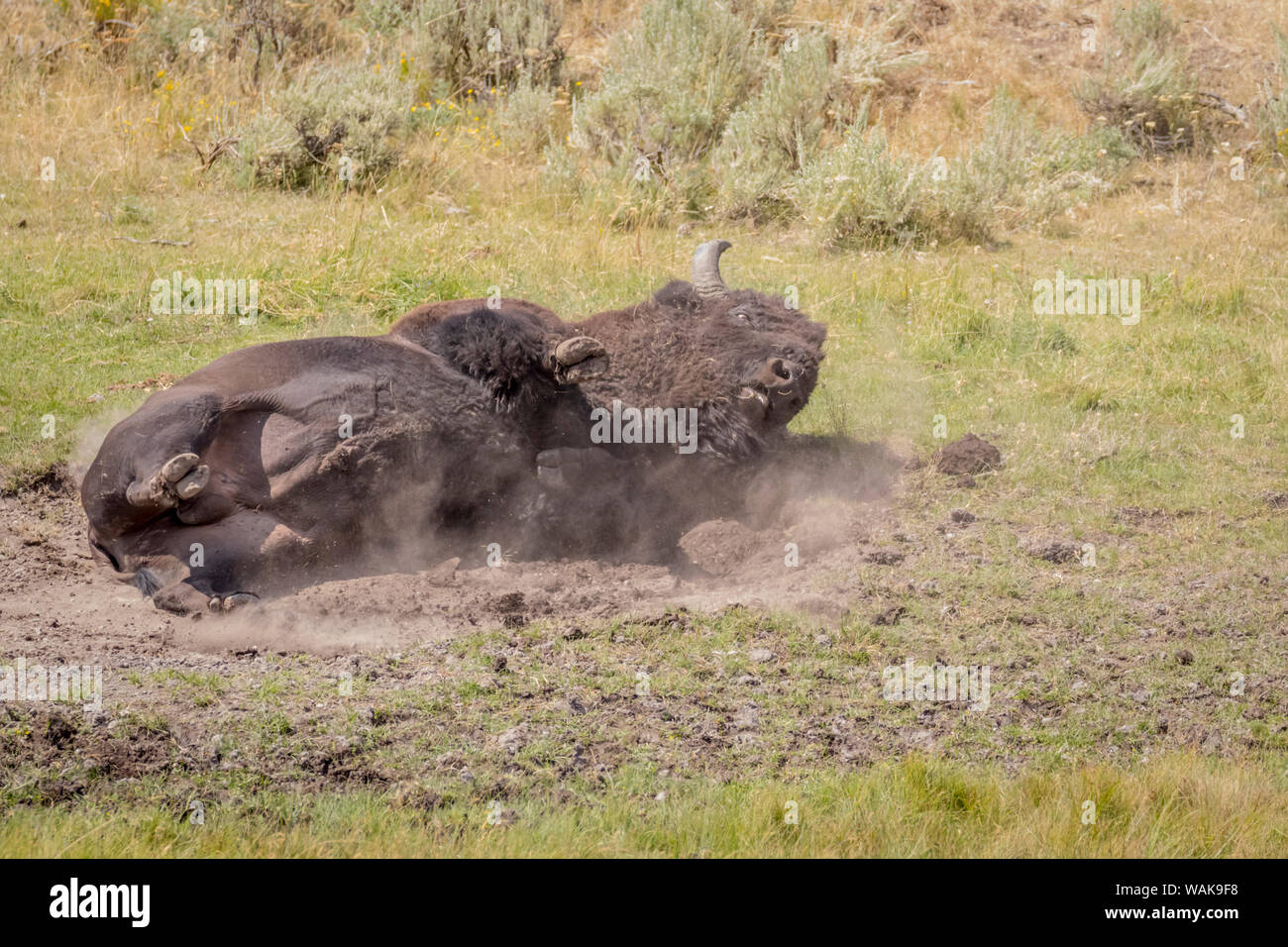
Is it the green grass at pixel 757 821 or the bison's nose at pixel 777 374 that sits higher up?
the bison's nose at pixel 777 374

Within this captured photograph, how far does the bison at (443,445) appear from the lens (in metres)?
5.06

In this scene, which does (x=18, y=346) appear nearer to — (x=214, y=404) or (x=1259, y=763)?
(x=214, y=404)

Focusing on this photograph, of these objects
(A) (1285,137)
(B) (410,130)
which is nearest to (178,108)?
(B) (410,130)

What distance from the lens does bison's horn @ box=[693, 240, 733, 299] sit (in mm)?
6281

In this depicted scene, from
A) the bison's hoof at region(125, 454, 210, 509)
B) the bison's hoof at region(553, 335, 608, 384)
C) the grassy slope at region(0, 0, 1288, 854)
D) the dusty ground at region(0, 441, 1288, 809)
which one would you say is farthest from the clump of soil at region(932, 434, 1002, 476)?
the bison's hoof at region(125, 454, 210, 509)

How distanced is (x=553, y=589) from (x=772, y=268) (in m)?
5.54

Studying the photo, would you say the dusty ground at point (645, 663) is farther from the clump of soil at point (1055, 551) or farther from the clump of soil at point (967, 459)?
the clump of soil at point (967, 459)

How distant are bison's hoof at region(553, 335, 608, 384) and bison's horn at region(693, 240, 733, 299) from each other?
0.89 m

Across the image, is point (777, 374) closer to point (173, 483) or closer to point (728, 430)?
point (728, 430)

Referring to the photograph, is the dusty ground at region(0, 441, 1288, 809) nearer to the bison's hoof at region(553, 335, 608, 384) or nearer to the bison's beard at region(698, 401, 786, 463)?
the bison's beard at region(698, 401, 786, 463)

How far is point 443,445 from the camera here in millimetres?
5438

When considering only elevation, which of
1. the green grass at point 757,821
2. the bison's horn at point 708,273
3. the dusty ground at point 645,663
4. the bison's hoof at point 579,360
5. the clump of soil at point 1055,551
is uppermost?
the bison's horn at point 708,273

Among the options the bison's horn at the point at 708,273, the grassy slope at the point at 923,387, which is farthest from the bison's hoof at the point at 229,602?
the bison's horn at the point at 708,273

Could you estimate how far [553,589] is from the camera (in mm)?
5453
